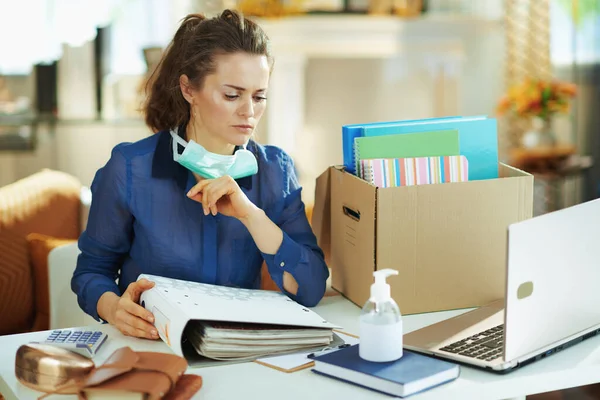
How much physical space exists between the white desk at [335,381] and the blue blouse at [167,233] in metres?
0.27

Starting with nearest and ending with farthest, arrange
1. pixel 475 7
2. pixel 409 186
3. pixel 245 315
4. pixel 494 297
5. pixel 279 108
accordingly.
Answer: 1. pixel 245 315
2. pixel 409 186
3. pixel 494 297
4. pixel 279 108
5. pixel 475 7

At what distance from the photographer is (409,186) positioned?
4.60ft

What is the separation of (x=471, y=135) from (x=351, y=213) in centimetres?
27

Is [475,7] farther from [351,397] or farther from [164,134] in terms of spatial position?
[351,397]

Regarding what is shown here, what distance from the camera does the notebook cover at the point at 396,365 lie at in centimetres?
108

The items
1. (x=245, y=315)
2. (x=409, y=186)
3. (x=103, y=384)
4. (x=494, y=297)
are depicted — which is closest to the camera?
(x=103, y=384)

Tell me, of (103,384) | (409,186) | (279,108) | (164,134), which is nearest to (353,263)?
(409,186)

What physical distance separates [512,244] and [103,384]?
54 cm

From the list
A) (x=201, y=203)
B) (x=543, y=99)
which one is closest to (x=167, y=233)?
(x=201, y=203)

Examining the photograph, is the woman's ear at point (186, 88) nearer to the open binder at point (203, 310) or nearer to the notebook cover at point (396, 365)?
the open binder at point (203, 310)

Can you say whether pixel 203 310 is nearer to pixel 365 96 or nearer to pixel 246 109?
pixel 246 109

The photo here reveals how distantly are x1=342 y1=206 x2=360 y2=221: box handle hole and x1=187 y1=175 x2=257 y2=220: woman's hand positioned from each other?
0.18 metres

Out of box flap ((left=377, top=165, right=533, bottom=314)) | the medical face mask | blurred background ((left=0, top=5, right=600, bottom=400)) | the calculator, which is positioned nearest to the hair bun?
the medical face mask

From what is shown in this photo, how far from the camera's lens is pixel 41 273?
2.08 metres
